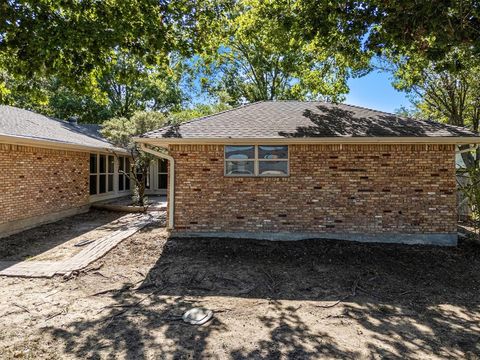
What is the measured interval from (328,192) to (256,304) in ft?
13.9

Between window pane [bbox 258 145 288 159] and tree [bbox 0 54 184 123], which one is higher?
tree [bbox 0 54 184 123]

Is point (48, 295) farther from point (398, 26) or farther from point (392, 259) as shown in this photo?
point (398, 26)

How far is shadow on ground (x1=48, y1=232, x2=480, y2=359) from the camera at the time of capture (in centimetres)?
374

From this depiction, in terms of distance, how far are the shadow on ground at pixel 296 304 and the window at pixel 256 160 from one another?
6.43ft

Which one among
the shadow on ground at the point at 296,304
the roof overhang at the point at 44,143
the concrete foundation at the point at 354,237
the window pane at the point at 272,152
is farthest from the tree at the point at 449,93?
the roof overhang at the point at 44,143

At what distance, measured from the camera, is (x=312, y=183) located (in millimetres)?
8203

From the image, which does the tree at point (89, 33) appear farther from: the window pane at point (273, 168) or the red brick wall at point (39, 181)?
the window pane at point (273, 168)

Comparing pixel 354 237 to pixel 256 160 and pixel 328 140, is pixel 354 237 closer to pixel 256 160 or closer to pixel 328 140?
pixel 328 140

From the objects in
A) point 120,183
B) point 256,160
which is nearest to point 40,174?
point 120,183

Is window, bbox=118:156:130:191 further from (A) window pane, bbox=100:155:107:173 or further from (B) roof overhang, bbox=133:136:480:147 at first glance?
(B) roof overhang, bbox=133:136:480:147

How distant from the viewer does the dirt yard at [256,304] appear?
3.72 meters

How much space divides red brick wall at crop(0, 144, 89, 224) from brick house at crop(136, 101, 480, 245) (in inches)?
175

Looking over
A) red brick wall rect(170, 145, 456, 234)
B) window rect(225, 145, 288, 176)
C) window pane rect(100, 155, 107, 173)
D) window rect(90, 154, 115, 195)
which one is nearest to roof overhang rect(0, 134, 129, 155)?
window rect(90, 154, 115, 195)

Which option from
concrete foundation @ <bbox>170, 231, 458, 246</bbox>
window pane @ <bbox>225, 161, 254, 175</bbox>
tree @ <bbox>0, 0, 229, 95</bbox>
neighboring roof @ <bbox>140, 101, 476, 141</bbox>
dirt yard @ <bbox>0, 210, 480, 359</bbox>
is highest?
tree @ <bbox>0, 0, 229, 95</bbox>
